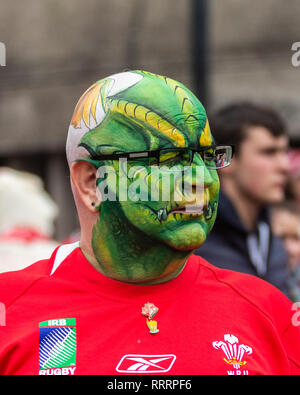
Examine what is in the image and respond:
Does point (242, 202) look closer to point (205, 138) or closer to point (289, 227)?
point (289, 227)

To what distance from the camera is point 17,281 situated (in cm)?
222

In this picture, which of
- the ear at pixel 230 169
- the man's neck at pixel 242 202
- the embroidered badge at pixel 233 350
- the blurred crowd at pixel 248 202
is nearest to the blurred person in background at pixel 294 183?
the blurred crowd at pixel 248 202

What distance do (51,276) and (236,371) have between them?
67 cm

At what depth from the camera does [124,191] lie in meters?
2.07

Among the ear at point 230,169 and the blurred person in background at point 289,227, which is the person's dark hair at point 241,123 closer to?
the ear at point 230,169

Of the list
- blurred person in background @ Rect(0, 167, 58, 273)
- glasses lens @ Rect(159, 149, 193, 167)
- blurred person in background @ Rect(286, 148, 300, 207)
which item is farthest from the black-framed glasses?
blurred person in background @ Rect(286, 148, 300, 207)

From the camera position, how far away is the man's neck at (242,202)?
3.84 m

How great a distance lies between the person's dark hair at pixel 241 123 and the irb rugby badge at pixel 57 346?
1933 millimetres

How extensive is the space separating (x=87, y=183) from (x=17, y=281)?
1.31ft

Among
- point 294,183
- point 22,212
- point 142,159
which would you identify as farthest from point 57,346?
point 294,183

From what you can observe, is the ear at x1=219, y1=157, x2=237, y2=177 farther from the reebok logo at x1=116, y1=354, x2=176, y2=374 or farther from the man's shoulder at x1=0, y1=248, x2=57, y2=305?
the reebok logo at x1=116, y1=354, x2=176, y2=374

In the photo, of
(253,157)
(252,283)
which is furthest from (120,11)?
(252,283)

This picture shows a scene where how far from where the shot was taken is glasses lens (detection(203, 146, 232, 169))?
2179mm
